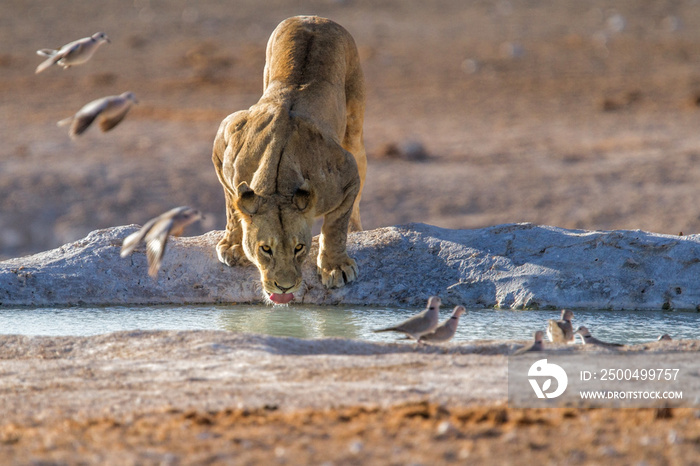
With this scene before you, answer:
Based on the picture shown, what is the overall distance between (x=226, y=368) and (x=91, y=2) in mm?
28371

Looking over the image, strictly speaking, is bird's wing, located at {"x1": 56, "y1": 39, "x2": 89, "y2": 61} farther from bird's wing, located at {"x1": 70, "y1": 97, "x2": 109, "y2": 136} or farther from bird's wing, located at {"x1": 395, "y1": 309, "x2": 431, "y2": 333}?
bird's wing, located at {"x1": 395, "y1": 309, "x2": 431, "y2": 333}

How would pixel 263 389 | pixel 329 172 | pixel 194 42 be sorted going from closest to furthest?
pixel 263 389
pixel 329 172
pixel 194 42

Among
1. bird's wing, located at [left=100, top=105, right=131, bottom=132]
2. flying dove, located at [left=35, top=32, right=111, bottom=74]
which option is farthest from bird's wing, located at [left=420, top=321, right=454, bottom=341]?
flying dove, located at [left=35, top=32, right=111, bottom=74]

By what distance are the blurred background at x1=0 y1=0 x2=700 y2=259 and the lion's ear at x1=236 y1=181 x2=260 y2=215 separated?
9213mm

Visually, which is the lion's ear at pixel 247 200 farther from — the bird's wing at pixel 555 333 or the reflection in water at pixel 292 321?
the bird's wing at pixel 555 333

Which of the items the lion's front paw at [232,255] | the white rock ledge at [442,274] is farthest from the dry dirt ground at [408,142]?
the lion's front paw at [232,255]

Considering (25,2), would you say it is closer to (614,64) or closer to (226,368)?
(614,64)

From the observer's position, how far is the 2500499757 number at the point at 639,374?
5.11 m

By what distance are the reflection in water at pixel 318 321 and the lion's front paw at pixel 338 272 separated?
186 millimetres

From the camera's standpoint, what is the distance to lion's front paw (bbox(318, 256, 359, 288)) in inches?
309

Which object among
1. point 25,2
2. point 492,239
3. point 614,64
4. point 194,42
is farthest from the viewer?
point 25,2

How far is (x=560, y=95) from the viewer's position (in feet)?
77.6

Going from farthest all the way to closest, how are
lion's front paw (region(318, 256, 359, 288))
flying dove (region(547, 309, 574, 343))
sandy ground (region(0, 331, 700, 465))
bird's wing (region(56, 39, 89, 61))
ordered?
lion's front paw (region(318, 256, 359, 288))
bird's wing (region(56, 39, 89, 61))
flying dove (region(547, 309, 574, 343))
sandy ground (region(0, 331, 700, 465))

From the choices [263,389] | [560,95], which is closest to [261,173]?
[263,389]
